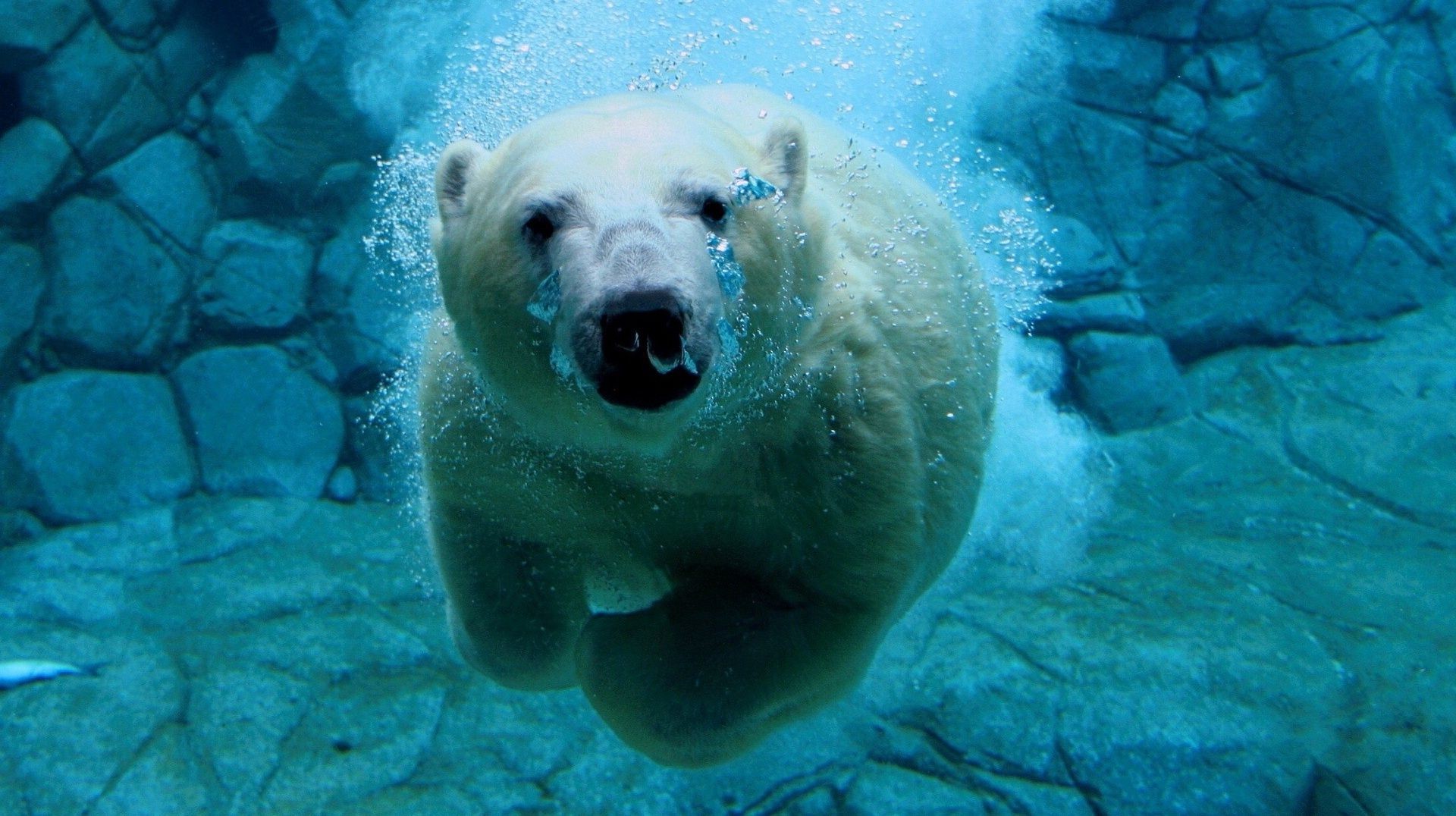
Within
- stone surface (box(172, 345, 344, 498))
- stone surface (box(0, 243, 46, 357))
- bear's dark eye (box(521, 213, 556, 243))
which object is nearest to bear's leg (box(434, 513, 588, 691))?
bear's dark eye (box(521, 213, 556, 243))

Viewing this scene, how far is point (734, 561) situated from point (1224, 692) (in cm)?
339

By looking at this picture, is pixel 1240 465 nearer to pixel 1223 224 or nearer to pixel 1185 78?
pixel 1223 224

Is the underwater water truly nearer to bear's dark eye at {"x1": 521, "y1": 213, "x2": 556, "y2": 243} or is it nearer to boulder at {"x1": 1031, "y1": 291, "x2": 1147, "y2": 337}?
boulder at {"x1": 1031, "y1": 291, "x2": 1147, "y2": 337}

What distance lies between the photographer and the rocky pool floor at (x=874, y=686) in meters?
4.24

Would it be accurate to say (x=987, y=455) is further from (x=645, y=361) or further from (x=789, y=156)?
(x=645, y=361)

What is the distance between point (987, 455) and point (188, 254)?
650cm

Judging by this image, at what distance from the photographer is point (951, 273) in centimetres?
289

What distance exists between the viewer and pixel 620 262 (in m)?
1.46

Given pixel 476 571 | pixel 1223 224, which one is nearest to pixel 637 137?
pixel 476 571

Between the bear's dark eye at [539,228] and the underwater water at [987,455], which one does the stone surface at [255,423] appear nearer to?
the underwater water at [987,455]

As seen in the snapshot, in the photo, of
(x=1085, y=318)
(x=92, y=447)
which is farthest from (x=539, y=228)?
(x=1085, y=318)

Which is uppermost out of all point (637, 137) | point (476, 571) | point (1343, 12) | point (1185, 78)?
point (1343, 12)

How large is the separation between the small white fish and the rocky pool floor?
0.06 metres

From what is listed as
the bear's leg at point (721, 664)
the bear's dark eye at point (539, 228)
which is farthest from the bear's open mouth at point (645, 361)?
the bear's leg at point (721, 664)
